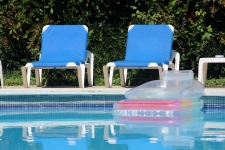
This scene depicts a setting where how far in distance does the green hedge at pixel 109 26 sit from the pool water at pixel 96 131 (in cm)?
181

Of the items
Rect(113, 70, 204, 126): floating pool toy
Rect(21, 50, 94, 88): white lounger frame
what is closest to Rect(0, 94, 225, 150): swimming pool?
Rect(113, 70, 204, 126): floating pool toy

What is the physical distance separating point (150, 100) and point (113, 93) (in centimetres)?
80

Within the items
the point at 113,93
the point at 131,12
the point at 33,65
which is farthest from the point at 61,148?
the point at 131,12

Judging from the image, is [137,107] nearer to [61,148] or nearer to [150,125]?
[150,125]

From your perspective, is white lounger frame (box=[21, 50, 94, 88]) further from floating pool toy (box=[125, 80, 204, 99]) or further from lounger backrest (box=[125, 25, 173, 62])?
floating pool toy (box=[125, 80, 204, 99])

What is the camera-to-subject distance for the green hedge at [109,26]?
388 inches

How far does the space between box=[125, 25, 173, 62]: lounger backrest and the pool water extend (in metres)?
1.16

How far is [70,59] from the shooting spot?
361 inches

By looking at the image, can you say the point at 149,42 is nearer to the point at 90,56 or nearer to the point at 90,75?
the point at 90,56

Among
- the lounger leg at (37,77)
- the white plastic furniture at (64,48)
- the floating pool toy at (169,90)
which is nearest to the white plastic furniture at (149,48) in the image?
the white plastic furniture at (64,48)

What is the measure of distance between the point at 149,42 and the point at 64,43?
4.19ft

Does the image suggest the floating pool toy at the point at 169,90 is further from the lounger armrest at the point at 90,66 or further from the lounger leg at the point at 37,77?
the lounger leg at the point at 37,77

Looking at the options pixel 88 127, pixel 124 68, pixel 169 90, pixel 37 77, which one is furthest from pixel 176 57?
pixel 88 127

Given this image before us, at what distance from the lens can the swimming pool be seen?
18.3ft
